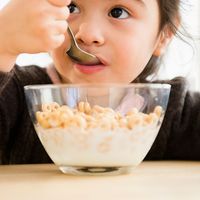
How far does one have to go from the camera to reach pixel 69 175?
682mm

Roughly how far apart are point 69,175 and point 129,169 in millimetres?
82

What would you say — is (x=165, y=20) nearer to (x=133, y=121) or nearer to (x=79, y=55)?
(x=79, y=55)

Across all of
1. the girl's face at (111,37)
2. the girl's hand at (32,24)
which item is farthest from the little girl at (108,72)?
the girl's hand at (32,24)

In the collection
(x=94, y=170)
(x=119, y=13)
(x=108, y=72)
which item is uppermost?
(x=119, y=13)

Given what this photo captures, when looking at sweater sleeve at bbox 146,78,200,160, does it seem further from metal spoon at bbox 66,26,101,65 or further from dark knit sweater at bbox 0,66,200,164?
metal spoon at bbox 66,26,101,65

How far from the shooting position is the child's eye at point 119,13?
1025 mm

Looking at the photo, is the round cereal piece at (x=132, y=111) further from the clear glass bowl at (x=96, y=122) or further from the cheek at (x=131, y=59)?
the cheek at (x=131, y=59)

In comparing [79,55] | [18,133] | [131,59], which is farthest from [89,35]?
[18,133]

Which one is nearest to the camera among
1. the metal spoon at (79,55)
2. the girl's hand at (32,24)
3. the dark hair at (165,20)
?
the girl's hand at (32,24)

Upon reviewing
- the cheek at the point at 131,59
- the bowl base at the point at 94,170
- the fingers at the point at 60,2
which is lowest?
the bowl base at the point at 94,170

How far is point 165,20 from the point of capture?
3.79 ft

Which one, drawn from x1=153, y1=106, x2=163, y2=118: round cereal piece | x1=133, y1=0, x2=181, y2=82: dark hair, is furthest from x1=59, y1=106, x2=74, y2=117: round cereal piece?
x1=133, y1=0, x2=181, y2=82: dark hair

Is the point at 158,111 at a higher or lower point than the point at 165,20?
lower

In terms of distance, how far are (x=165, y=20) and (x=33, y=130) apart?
38cm
